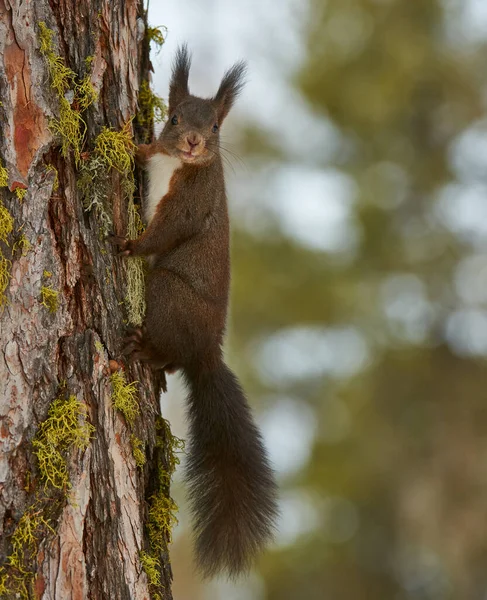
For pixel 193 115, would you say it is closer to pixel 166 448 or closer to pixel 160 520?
pixel 166 448

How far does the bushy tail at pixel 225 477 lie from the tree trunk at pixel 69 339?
22cm

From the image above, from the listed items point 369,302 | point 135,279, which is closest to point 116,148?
point 135,279

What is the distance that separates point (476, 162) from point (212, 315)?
6797 mm

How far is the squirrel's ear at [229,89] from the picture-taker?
2.84 m

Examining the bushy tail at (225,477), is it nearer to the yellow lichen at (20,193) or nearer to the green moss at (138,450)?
the green moss at (138,450)

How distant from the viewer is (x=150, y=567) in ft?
6.15

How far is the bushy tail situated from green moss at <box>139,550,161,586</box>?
28 centimetres

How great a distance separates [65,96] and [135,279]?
513 millimetres

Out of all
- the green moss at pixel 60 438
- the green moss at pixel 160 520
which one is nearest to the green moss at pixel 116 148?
the green moss at pixel 60 438

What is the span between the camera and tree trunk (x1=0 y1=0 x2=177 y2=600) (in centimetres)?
165

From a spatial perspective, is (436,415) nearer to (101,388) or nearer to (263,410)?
(263,410)

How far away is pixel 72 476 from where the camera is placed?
1.71 metres

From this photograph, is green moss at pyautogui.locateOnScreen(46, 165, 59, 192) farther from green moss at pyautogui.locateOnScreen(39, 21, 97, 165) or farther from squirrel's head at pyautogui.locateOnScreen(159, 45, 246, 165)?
squirrel's head at pyautogui.locateOnScreen(159, 45, 246, 165)

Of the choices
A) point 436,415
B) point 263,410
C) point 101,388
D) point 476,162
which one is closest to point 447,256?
point 476,162
